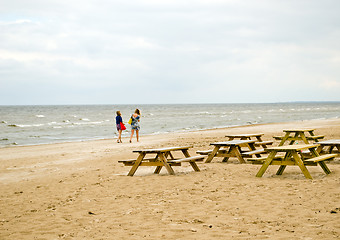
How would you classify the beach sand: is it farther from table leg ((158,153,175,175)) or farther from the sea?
the sea

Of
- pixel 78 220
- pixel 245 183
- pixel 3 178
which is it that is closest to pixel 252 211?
pixel 245 183

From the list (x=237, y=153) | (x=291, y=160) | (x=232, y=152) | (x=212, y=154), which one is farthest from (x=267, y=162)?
(x=212, y=154)

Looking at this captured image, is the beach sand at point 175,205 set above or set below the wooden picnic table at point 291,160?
below

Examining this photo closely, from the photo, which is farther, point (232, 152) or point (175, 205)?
point (232, 152)

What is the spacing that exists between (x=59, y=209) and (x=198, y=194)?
2320 millimetres

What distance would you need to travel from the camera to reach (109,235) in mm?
4957

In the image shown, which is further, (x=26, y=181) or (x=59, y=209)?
(x=26, y=181)

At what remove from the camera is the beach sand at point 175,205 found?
16.3ft

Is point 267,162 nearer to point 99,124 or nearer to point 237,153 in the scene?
point 237,153

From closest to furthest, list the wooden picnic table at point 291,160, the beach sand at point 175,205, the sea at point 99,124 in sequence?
the beach sand at point 175,205, the wooden picnic table at point 291,160, the sea at point 99,124

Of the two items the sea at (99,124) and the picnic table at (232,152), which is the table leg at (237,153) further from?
the sea at (99,124)

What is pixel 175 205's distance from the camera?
6.21 metres

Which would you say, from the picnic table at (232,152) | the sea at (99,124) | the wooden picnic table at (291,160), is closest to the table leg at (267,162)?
the wooden picnic table at (291,160)

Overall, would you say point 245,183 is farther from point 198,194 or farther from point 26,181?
point 26,181
